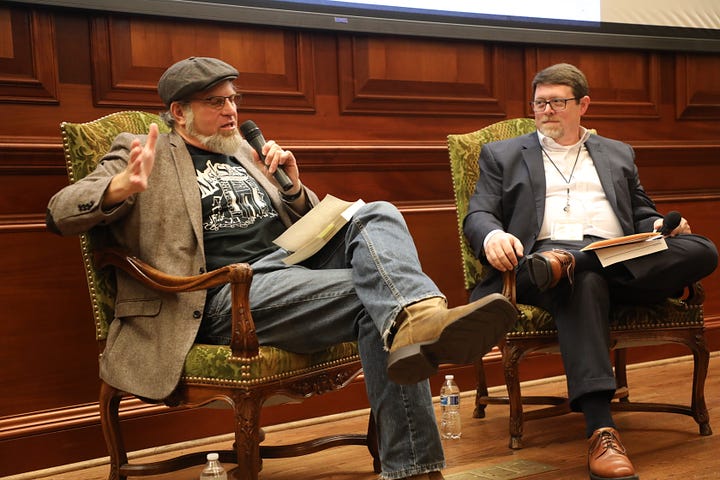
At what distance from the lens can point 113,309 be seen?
2.44 metres

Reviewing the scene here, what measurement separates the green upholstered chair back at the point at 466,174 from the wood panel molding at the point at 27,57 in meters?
1.43

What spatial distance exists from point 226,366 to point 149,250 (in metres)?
0.42

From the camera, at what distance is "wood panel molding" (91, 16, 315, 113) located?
2979 mm

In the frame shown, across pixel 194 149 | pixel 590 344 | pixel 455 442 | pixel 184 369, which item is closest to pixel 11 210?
pixel 194 149

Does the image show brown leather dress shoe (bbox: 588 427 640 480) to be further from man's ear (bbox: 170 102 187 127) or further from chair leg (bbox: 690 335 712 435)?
man's ear (bbox: 170 102 187 127)

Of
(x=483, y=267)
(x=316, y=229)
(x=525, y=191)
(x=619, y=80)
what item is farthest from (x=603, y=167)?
(x=316, y=229)

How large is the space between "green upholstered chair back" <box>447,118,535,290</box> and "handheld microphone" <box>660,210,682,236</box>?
663 millimetres

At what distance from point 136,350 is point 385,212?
0.77m

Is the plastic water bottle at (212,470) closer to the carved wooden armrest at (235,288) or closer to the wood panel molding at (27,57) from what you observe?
the carved wooden armrest at (235,288)

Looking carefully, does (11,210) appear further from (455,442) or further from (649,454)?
(649,454)

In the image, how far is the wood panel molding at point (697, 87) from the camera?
4262mm

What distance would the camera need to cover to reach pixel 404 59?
360cm

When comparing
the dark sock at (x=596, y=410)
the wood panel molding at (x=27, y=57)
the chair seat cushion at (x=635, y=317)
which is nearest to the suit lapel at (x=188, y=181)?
the wood panel molding at (x=27, y=57)

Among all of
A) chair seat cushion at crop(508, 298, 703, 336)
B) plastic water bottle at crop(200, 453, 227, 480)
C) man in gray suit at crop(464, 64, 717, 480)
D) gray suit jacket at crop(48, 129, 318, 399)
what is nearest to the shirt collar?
man in gray suit at crop(464, 64, 717, 480)
